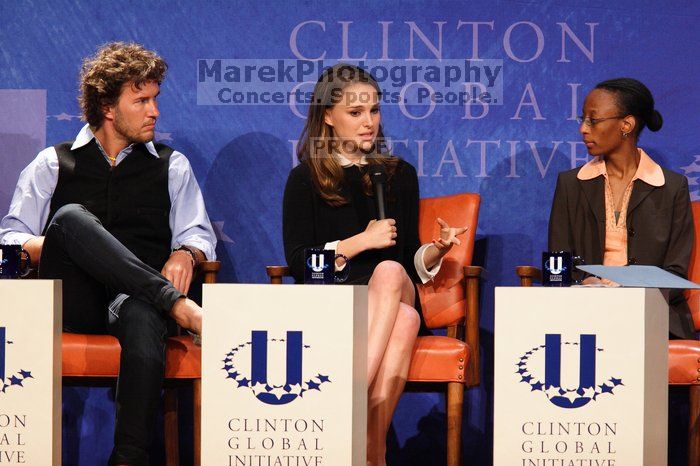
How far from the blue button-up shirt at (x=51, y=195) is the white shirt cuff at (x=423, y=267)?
764 mm

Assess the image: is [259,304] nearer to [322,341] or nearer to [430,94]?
[322,341]

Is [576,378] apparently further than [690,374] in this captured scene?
No

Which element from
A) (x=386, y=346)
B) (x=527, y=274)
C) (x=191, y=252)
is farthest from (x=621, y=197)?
(x=191, y=252)

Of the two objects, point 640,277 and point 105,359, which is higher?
point 640,277

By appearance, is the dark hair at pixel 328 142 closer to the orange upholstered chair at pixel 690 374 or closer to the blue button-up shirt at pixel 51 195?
the blue button-up shirt at pixel 51 195

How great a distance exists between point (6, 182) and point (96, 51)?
0.67 m

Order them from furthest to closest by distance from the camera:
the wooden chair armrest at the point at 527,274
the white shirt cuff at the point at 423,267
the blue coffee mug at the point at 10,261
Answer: the white shirt cuff at the point at 423,267 → the wooden chair armrest at the point at 527,274 → the blue coffee mug at the point at 10,261

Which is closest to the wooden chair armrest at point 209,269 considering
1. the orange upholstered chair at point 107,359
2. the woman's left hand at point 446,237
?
the orange upholstered chair at point 107,359

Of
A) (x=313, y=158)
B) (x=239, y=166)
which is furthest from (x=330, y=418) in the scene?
(x=239, y=166)

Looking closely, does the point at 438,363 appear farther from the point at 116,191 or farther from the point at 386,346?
the point at 116,191

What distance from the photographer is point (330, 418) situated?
2.53m

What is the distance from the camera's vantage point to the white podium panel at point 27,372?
2615 millimetres

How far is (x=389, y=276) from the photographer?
9.81ft

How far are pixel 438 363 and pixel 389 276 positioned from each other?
0.33m
